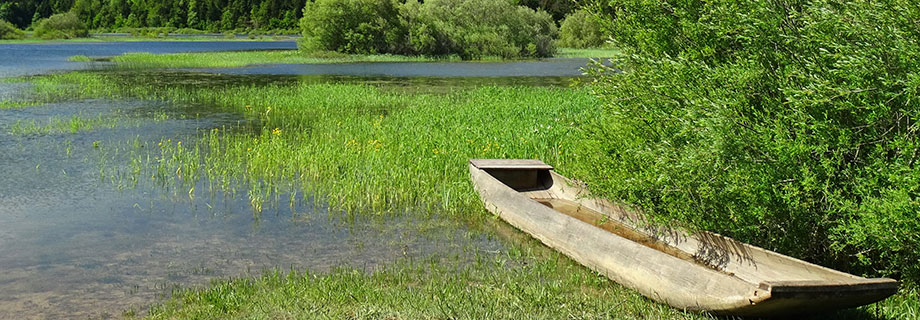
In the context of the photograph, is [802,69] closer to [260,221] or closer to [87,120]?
[260,221]

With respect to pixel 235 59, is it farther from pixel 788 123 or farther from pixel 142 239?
pixel 788 123

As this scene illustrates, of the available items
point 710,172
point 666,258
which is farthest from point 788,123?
point 666,258

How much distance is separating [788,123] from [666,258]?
6.35ft

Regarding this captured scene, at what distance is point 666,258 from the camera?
7.75 m

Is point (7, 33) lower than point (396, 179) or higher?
lower

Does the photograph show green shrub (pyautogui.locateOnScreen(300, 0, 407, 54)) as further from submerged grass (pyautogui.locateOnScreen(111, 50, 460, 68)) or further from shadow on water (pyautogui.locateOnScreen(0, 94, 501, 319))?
shadow on water (pyautogui.locateOnScreen(0, 94, 501, 319))

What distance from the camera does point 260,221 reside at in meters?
12.0

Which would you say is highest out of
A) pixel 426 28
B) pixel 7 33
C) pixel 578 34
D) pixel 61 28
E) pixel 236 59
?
pixel 426 28

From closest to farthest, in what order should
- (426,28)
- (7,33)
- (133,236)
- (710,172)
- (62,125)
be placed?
1. (710,172)
2. (133,236)
3. (62,125)
4. (426,28)
5. (7,33)

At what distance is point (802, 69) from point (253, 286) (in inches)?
248

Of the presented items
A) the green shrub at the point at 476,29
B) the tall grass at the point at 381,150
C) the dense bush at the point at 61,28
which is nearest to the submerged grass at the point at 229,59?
the green shrub at the point at 476,29

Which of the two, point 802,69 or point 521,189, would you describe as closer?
point 802,69

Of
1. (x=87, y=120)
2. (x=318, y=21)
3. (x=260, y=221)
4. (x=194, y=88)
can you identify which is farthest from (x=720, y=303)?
(x=318, y=21)

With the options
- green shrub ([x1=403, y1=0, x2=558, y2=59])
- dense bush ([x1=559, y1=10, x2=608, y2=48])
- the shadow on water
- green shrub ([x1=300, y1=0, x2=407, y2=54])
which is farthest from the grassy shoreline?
the shadow on water
